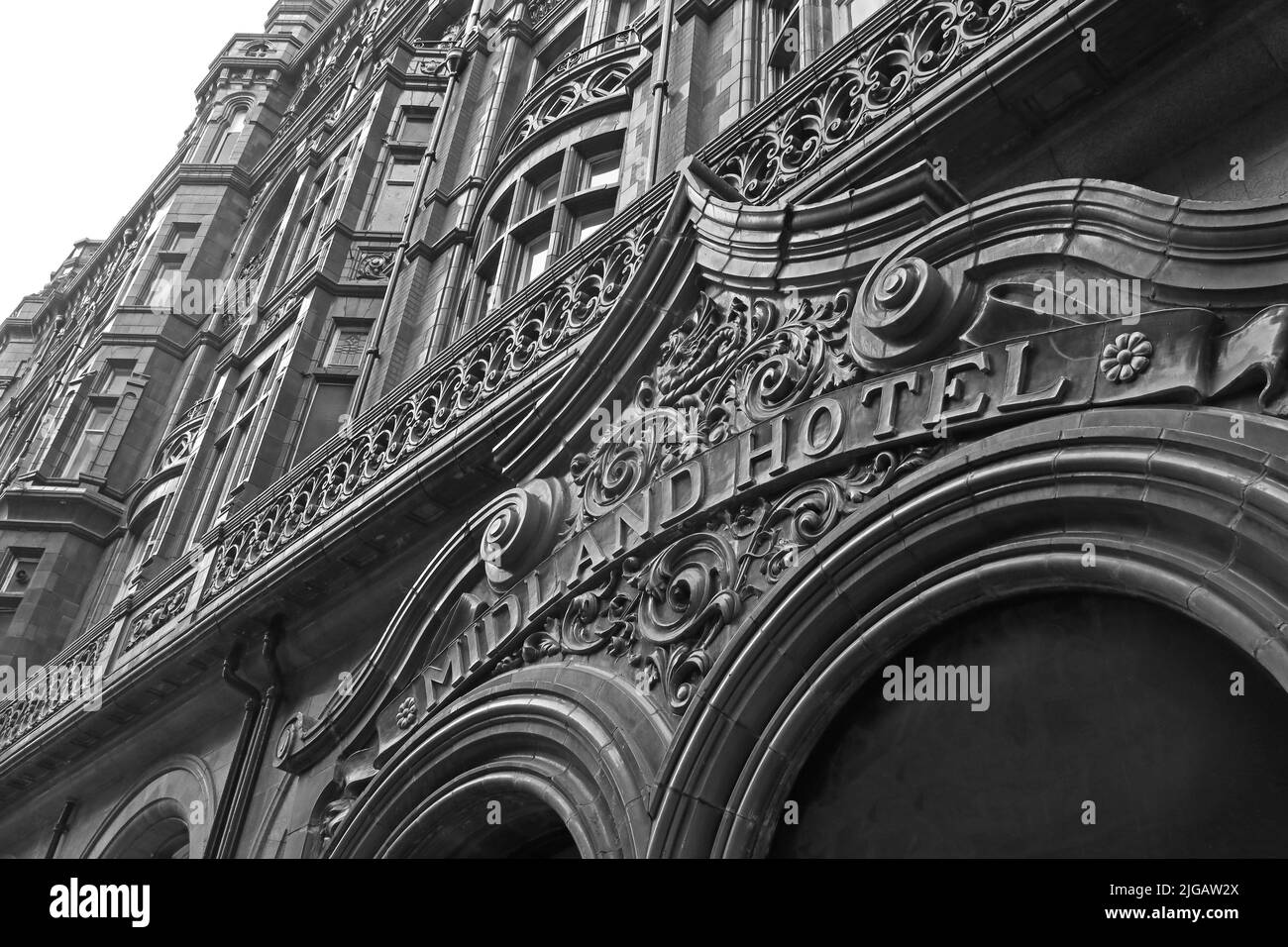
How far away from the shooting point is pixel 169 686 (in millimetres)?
14852

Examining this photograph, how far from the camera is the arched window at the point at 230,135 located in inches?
1454

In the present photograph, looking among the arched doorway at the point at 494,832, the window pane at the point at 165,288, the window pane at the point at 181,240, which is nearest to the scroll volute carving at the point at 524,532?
the arched doorway at the point at 494,832

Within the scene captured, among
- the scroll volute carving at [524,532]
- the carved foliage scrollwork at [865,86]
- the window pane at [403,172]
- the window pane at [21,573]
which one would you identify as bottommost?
the scroll volute carving at [524,532]

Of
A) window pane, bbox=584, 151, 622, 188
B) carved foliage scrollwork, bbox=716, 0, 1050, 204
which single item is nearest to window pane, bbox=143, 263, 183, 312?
window pane, bbox=584, 151, 622, 188

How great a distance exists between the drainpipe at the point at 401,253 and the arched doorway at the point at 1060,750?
12.1 metres

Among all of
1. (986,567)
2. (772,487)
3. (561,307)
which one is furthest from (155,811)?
(986,567)

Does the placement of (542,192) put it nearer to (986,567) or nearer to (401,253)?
(401,253)

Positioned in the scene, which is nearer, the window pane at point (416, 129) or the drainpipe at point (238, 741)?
the drainpipe at point (238, 741)

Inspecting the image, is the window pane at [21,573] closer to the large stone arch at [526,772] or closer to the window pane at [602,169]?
the window pane at [602,169]

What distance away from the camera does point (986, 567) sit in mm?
6422

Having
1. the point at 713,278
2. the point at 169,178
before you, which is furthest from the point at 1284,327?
the point at 169,178

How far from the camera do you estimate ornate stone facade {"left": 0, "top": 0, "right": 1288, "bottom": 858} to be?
607 cm

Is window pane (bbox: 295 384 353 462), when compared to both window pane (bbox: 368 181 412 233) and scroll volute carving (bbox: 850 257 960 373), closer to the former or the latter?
window pane (bbox: 368 181 412 233)
